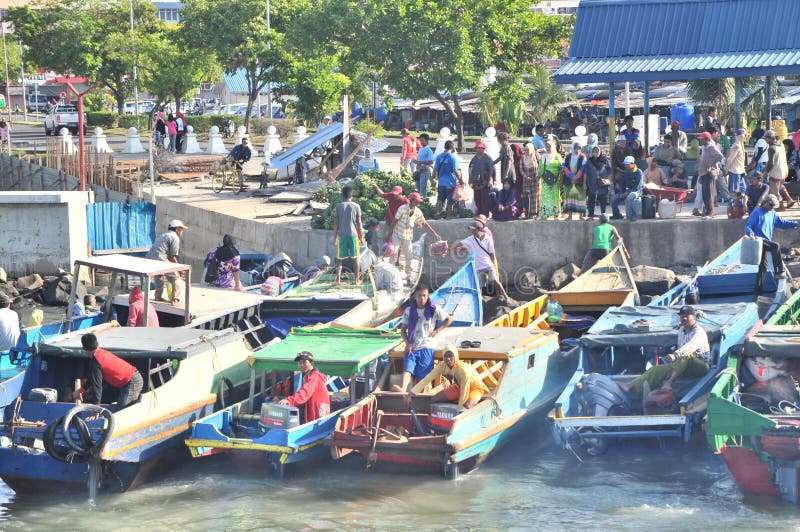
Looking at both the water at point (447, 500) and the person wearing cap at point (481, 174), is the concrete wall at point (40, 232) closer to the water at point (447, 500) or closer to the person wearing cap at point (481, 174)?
the person wearing cap at point (481, 174)

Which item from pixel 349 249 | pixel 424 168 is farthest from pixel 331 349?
pixel 424 168

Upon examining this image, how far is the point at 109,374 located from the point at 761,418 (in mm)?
7322

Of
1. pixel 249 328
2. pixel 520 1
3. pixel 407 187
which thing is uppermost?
pixel 520 1

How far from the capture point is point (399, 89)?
3175cm

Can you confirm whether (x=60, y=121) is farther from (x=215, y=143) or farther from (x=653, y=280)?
(x=653, y=280)

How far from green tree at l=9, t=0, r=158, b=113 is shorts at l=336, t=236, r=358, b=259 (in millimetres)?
32403

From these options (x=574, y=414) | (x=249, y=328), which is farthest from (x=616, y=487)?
(x=249, y=328)

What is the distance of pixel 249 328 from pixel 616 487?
6.48m

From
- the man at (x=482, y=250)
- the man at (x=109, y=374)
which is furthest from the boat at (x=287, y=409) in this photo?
the man at (x=482, y=250)

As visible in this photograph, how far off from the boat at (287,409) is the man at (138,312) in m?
1.95

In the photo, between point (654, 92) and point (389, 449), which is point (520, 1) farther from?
point (389, 449)

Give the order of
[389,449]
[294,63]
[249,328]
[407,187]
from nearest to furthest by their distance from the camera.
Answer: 1. [389,449]
2. [249,328]
3. [407,187]
4. [294,63]

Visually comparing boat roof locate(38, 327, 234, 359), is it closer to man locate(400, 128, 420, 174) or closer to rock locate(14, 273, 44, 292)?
rock locate(14, 273, 44, 292)

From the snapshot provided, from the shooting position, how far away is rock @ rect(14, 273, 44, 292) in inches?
1064
